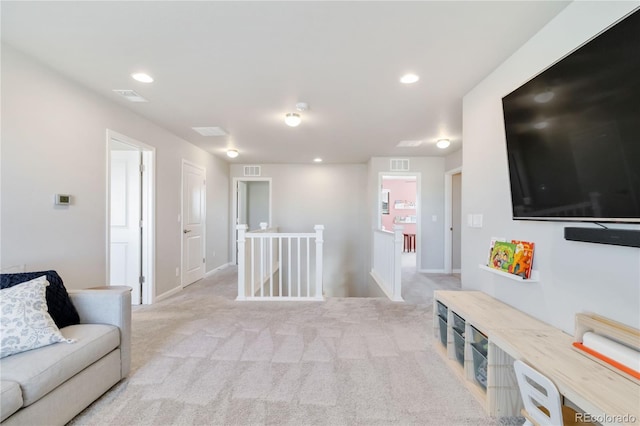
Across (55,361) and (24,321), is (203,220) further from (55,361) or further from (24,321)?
(55,361)

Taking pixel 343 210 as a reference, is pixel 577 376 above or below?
below

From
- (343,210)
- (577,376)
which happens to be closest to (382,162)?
(343,210)

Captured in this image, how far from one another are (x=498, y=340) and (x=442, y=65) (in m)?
2.03

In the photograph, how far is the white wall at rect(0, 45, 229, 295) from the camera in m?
2.09

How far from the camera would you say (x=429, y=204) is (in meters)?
5.92

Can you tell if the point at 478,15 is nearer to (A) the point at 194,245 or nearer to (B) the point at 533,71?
(B) the point at 533,71

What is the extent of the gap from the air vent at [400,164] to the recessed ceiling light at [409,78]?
3.43 metres

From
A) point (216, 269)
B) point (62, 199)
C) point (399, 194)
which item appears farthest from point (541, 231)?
point (399, 194)

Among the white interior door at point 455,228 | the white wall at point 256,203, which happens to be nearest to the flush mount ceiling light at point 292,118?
the white interior door at point 455,228

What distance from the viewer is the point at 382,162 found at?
232 inches

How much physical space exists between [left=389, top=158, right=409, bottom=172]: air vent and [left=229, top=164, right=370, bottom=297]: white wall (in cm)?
97

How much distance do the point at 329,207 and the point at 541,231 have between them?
16.8ft

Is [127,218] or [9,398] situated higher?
[127,218]

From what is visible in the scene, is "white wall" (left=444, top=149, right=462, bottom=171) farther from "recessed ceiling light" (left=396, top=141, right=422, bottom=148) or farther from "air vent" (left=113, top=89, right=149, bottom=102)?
"air vent" (left=113, top=89, right=149, bottom=102)
